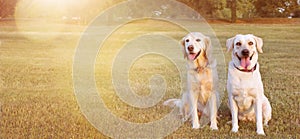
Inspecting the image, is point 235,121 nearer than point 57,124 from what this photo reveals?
Yes

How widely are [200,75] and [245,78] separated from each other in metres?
0.53

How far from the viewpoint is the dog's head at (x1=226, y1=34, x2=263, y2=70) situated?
16.7 feet

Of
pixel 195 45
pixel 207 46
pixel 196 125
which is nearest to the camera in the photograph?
pixel 195 45

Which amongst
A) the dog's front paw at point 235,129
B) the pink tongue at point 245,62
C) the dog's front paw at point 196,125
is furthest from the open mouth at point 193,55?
the dog's front paw at point 235,129

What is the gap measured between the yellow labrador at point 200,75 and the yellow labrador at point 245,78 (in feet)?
0.74

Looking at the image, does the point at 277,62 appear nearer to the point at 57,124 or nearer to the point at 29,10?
the point at 57,124

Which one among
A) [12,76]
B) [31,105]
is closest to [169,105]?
[31,105]

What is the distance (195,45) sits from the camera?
17.4 ft

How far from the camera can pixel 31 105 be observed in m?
7.01

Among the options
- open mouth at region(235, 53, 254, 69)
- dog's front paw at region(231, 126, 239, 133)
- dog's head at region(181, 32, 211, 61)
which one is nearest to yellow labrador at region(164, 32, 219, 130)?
dog's head at region(181, 32, 211, 61)

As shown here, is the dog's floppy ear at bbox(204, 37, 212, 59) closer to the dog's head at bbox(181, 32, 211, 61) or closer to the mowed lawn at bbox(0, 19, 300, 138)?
the dog's head at bbox(181, 32, 211, 61)

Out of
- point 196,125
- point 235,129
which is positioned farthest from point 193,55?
point 235,129

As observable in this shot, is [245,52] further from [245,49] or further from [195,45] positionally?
[195,45]

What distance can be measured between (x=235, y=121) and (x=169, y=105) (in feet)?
4.82
